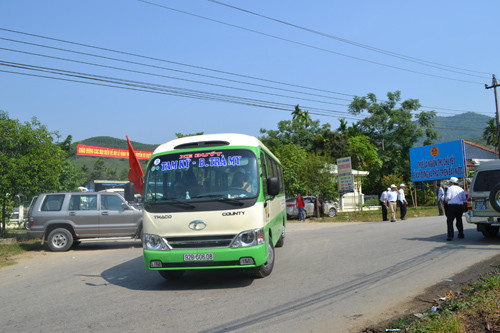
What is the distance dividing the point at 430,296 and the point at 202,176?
4.24m

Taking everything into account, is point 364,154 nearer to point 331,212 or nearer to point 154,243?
point 331,212

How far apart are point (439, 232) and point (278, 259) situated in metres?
7.39

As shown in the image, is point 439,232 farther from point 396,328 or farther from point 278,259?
point 396,328

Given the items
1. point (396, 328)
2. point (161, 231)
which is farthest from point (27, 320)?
point (396, 328)

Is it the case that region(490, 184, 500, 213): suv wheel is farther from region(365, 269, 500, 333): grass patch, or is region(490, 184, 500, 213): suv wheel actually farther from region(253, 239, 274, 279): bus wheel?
region(253, 239, 274, 279): bus wheel

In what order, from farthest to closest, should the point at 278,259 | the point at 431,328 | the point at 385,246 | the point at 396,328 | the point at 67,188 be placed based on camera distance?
the point at 67,188 < the point at 385,246 < the point at 278,259 < the point at 396,328 < the point at 431,328

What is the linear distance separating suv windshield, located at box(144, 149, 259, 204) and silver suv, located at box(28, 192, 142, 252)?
24.6 feet

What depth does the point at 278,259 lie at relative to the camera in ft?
34.6

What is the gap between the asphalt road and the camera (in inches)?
223

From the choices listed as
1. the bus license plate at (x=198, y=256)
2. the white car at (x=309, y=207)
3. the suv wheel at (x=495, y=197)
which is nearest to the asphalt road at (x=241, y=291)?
the bus license plate at (x=198, y=256)

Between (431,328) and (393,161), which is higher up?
(393,161)

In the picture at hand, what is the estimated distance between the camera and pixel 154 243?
7629 millimetres

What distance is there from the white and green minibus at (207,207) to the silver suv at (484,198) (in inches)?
277

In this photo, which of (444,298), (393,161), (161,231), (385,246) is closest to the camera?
(444,298)
